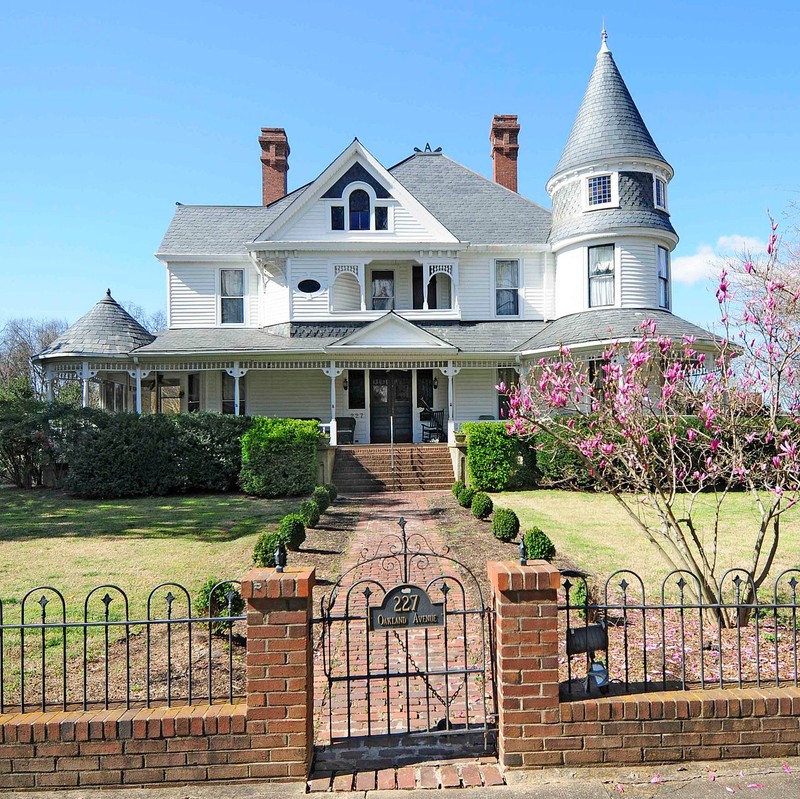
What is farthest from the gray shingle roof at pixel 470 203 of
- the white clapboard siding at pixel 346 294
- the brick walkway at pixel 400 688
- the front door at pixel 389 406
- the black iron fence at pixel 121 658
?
the black iron fence at pixel 121 658

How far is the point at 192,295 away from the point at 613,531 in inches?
679

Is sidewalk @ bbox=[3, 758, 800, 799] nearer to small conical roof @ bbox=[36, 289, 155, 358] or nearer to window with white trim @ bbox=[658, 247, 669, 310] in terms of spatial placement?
small conical roof @ bbox=[36, 289, 155, 358]

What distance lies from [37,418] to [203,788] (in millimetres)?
15130

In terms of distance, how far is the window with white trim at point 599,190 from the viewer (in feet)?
69.3

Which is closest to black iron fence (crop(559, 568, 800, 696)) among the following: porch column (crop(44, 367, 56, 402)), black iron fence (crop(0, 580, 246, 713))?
black iron fence (crop(0, 580, 246, 713))

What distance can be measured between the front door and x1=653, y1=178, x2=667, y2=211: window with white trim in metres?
10.2

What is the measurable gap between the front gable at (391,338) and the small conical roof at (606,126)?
25.8 ft

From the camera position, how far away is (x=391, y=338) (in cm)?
2008

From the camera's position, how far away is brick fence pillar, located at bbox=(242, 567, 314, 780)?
4023mm

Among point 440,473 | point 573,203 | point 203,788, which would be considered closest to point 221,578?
point 203,788

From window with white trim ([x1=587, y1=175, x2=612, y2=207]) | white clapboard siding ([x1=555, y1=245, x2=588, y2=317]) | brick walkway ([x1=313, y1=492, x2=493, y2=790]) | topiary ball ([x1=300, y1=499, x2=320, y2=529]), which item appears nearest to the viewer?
brick walkway ([x1=313, y1=492, x2=493, y2=790])

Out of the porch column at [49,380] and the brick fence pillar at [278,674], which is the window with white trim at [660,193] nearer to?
the porch column at [49,380]

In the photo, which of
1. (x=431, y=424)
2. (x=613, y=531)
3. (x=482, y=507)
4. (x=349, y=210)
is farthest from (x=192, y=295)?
(x=613, y=531)

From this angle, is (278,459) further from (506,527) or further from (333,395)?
(506,527)
